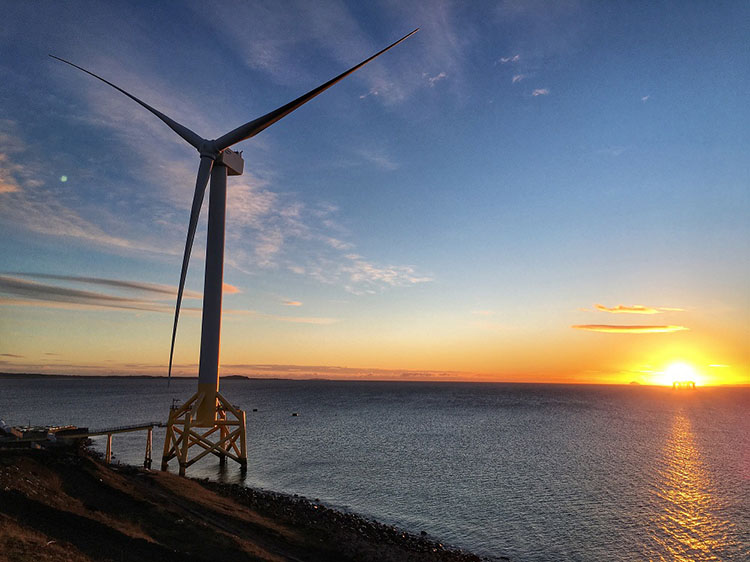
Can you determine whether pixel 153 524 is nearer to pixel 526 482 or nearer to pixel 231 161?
pixel 231 161

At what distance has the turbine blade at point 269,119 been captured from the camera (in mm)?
36147

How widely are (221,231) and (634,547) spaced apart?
4460cm

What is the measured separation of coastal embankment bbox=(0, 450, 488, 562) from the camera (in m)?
22.0

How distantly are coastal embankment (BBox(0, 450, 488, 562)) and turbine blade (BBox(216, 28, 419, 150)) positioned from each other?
1153 inches

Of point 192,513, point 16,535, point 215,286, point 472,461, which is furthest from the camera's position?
point 472,461

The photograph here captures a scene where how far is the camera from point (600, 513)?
1705 inches

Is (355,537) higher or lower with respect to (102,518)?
lower

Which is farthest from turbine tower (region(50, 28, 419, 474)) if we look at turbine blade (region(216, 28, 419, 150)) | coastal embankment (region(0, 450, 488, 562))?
coastal embankment (region(0, 450, 488, 562))

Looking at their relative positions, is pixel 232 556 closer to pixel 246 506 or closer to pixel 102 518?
pixel 102 518

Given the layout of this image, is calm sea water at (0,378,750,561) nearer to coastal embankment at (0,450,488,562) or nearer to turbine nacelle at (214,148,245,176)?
coastal embankment at (0,450,488,562)

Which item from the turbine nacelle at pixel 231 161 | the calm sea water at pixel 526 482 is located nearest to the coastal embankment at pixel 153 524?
the calm sea water at pixel 526 482

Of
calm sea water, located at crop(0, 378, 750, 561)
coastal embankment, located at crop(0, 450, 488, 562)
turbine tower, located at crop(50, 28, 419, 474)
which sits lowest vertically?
calm sea water, located at crop(0, 378, 750, 561)

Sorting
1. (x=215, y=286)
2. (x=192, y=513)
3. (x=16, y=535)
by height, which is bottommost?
(x=192, y=513)

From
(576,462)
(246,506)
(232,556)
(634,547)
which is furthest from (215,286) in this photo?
(576,462)
